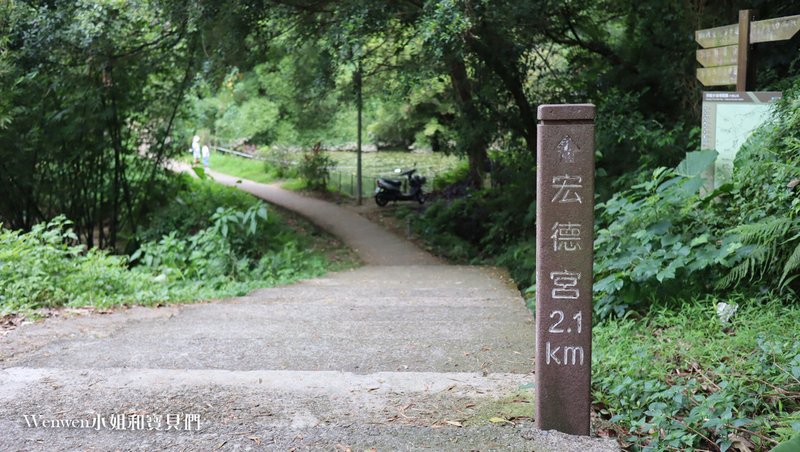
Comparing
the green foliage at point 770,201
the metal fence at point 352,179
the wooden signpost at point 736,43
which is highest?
the wooden signpost at point 736,43

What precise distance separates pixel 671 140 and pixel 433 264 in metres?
5.31

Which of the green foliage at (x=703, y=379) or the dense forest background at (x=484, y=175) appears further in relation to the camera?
the dense forest background at (x=484, y=175)

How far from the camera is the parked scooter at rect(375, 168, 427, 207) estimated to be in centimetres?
2102

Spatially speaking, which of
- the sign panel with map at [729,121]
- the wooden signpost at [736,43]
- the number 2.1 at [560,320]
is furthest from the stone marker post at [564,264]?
the wooden signpost at [736,43]

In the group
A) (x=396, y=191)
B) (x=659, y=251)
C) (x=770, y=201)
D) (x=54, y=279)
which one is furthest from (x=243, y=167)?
(x=770, y=201)

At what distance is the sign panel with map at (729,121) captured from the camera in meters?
6.49

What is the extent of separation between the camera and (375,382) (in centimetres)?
437

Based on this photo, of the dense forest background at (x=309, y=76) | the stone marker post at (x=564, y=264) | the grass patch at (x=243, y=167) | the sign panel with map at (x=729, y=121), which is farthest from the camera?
the grass patch at (x=243, y=167)

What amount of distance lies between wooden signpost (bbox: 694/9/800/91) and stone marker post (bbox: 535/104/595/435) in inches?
154

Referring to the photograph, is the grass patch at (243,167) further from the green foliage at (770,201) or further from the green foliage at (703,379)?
the green foliage at (703,379)

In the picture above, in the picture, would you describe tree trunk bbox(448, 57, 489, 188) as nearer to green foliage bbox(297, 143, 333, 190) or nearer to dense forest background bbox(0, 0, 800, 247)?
dense forest background bbox(0, 0, 800, 247)

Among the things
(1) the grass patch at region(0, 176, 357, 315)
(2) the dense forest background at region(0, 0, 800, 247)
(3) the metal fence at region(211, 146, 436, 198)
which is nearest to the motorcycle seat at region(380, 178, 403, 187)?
(3) the metal fence at region(211, 146, 436, 198)

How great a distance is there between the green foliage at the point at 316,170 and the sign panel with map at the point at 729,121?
58.2 feet

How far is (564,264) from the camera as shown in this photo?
3.50 metres
